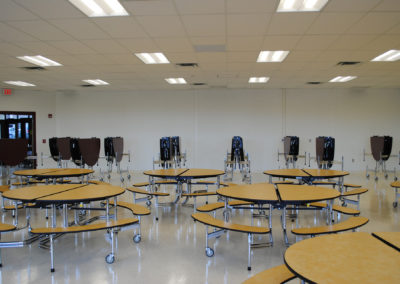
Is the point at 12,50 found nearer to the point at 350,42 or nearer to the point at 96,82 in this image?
the point at 96,82

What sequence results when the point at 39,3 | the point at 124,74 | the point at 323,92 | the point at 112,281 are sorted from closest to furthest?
1. the point at 112,281
2. the point at 39,3
3. the point at 124,74
4. the point at 323,92

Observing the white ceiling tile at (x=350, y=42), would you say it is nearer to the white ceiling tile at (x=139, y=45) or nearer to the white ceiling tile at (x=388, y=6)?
the white ceiling tile at (x=388, y=6)

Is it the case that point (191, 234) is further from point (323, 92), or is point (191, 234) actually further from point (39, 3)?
point (323, 92)

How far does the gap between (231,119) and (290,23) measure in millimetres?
6755

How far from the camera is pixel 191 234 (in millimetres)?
4137

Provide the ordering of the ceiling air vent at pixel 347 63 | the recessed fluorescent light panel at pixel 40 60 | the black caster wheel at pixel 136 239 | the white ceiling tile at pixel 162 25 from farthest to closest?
the ceiling air vent at pixel 347 63, the recessed fluorescent light panel at pixel 40 60, the white ceiling tile at pixel 162 25, the black caster wheel at pixel 136 239

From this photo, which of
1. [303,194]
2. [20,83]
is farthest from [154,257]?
[20,83]

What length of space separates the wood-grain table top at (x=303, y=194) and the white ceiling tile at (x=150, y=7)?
8.74ft

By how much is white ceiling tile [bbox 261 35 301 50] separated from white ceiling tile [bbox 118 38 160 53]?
1.98 m

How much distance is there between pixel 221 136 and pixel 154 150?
2.45 meters

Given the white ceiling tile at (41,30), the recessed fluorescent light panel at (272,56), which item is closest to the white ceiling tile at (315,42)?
the recessed fluorescent light panel at (272,56)

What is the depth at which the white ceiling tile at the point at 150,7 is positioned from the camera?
3.98 metres

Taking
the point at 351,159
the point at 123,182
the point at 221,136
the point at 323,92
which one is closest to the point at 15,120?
the point at 123,182

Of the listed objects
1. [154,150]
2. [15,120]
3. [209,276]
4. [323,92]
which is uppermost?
[323,92]
